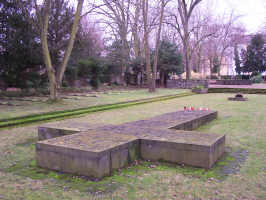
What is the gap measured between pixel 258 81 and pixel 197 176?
35.1 m

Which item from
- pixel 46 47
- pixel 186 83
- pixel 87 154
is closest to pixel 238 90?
pixel 186 83

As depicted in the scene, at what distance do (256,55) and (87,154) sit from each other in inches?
1659

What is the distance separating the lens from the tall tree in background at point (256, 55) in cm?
3947

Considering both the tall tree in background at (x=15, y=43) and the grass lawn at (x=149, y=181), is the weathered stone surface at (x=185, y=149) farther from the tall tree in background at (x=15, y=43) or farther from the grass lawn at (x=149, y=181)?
the tall tree in background at (x=15, y=43)

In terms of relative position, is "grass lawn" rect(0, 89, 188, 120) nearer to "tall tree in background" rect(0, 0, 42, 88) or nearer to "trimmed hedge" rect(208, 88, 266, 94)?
"tall tree in background" rect(0, 0, 42, 88)

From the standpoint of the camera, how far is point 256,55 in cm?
3978

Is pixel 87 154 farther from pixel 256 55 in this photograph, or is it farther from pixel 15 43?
pixel 256 55

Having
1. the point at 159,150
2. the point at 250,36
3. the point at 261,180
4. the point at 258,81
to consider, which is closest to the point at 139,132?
the point at 159,150

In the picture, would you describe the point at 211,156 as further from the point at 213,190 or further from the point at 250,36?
the point at 250,36

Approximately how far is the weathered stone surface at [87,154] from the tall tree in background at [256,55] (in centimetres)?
4106

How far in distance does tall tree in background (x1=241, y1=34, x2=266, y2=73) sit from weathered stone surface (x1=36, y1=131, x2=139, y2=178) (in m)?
41.1

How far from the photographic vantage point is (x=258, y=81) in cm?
3459

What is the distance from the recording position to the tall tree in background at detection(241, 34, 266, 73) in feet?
129

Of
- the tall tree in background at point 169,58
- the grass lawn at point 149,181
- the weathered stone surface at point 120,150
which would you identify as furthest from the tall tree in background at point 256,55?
the weathered stone surface at point 120,150
